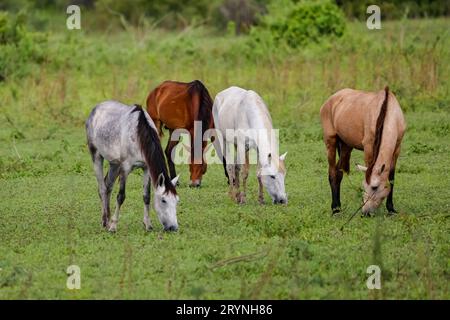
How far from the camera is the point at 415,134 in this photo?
669 inches

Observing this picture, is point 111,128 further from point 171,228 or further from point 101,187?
point 171,228

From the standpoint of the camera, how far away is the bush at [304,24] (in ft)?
80.5

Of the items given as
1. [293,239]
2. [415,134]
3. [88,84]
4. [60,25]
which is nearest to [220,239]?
[293,239]

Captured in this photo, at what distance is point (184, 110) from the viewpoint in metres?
14.1

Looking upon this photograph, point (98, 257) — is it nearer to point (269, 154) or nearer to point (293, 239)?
point (293, 239)

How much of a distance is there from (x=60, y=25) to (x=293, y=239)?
26.7 meters

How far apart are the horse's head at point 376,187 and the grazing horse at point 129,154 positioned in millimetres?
1976

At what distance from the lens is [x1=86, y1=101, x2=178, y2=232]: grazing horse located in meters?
10.3

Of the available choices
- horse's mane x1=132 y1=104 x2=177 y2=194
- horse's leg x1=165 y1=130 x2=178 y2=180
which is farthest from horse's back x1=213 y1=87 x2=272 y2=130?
horse's mane x1=132 y1=104 x2=177 y2=194

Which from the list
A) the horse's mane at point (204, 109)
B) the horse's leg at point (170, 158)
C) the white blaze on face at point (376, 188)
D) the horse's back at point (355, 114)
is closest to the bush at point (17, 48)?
the horse's leg at point (170, 158)

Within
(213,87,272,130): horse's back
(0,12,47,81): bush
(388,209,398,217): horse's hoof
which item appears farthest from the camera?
(0,12,47,81): bush

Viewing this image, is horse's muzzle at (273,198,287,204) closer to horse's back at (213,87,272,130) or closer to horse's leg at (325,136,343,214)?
horse's leg at (325,136,343,214)

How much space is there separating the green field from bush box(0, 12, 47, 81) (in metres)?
0.30

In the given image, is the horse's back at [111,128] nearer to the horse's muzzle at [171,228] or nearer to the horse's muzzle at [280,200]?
the horse's muzzle at [171,228]
